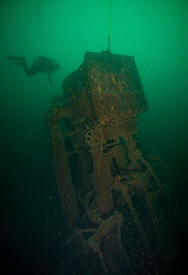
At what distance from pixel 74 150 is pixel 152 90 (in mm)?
23468

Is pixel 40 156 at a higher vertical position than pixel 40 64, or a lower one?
lower

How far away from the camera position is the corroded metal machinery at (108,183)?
2.57m

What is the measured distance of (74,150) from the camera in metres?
3.79

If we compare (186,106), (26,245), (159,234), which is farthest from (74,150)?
(186,106)

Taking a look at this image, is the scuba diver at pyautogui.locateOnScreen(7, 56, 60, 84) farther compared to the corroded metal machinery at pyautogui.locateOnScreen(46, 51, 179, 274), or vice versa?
the scuba diver at pyautogui.locateOnScreen(7, 56, 60, 84)

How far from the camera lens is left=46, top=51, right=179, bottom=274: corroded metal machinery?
257 cm

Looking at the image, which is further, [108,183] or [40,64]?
[40,64]

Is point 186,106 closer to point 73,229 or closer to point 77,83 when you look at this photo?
point 77,83

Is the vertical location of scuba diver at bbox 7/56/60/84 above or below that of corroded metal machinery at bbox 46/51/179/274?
above

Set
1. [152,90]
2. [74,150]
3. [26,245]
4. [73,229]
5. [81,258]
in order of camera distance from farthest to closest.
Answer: [152,90] < [26,245] < [74,150] < [73,229] < [81,258]

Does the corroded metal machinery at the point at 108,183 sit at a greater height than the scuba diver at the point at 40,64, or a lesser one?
lesser

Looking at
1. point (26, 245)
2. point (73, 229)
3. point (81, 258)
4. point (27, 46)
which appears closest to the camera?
point (81, 258)

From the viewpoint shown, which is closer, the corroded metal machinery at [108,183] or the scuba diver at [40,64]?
the corroded metal machinery at [108,183]

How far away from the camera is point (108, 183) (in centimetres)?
325
